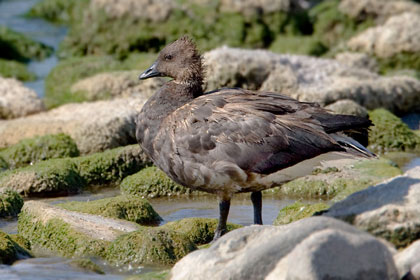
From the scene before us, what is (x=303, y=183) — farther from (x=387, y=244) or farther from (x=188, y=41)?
(x=387, y=244)

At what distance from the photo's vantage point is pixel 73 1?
86.9ft

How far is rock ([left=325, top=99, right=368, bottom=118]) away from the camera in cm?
1329

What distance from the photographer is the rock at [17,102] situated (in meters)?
14.5

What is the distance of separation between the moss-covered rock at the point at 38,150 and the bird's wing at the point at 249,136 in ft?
14.5

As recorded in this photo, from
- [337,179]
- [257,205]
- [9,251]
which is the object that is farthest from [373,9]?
[9,251]

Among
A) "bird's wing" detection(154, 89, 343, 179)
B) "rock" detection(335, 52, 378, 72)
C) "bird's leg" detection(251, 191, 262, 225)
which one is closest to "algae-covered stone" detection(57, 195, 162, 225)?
"bird's wing" detection(154, 89, 343, 179)

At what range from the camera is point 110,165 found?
11.7m

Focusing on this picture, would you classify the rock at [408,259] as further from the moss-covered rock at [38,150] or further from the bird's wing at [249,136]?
the moss-covered rock at [38,150]

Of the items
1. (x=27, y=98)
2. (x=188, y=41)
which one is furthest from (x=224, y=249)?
(x=27, y=98)

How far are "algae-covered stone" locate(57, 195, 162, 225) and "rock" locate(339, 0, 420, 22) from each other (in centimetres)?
1249

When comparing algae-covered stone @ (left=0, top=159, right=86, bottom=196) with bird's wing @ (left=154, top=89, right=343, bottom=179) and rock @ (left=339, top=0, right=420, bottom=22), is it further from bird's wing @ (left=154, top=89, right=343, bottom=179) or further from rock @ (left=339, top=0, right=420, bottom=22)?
rock @ (left=339, top=0, right=420, bottom=22)

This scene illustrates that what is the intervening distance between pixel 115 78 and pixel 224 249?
938 centimetres

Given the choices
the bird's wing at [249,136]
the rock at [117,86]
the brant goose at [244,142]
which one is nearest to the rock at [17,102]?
the rock at [117,86]

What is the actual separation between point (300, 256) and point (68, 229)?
3189 mm
